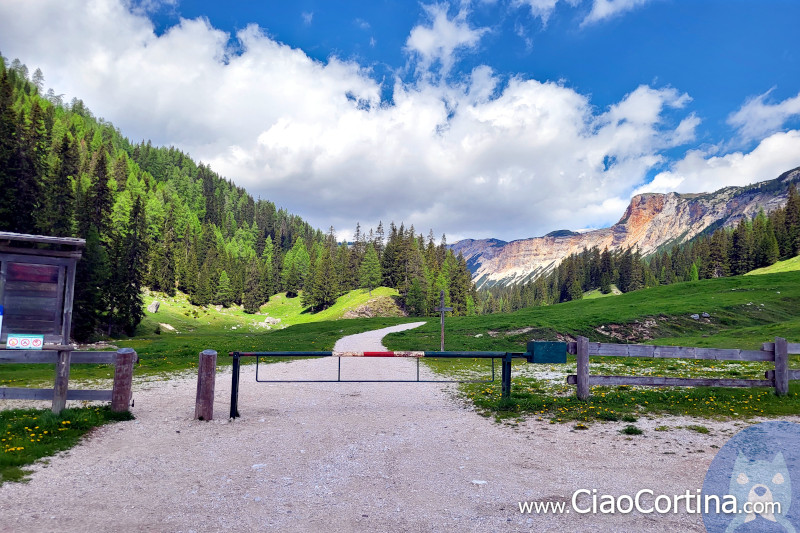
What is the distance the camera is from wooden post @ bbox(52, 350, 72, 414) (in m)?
9.84

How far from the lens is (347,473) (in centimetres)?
699

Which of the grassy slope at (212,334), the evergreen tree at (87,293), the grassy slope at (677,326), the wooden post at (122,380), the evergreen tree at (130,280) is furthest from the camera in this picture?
the evergreen tree at (130,280)

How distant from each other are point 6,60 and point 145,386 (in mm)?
259195

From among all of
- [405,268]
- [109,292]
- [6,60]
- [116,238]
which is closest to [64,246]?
[109,292]

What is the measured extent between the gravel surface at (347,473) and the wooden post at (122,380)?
584 mm

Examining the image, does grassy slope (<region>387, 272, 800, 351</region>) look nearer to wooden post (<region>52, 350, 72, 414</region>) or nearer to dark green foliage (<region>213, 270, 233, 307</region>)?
wooden post (<region>52, 350, 72, 414</region>)

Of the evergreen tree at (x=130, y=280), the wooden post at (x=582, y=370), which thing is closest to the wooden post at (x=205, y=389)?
the wooden post at (x=582, y=370)

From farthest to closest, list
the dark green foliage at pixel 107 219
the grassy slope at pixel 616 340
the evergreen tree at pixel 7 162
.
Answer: the dark green foliage at pixel 107 219, the evergreen tree at pixel 7 162, the grassy slope at pixel 616 340

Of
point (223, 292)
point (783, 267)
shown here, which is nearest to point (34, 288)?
point (223, 292)

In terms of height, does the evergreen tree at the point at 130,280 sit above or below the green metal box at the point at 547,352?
above

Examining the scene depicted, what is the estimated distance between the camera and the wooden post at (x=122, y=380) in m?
10.2

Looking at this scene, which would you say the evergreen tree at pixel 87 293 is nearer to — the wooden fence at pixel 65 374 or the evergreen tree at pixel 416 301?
the wooden fence at pixel 65 374

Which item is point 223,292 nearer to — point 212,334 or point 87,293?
point 212,334

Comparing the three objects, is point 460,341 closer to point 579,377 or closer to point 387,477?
point 579,377
